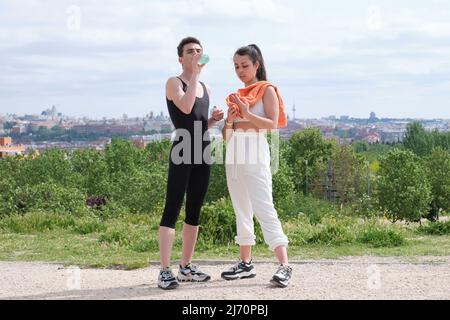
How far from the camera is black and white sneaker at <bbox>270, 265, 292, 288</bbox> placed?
20.7 feet

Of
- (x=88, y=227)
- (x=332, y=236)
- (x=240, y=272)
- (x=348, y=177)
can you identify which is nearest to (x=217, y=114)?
(x=240, y=272)

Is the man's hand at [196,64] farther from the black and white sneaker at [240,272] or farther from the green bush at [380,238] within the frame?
the green bush at [380,238]

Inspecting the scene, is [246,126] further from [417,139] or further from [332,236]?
[417,139]

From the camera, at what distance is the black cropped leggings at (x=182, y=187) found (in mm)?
6348

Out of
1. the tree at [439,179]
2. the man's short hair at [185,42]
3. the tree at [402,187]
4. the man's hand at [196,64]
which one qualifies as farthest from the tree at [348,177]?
the man's hand at [196,64]

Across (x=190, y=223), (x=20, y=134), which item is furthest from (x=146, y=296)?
(x=20, y=134)

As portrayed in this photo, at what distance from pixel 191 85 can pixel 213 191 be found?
12.6 m

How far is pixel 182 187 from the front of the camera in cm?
636

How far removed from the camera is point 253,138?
6441mm

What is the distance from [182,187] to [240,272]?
3.46ft

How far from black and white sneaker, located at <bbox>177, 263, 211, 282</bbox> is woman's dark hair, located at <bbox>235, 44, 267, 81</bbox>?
1.80 metres

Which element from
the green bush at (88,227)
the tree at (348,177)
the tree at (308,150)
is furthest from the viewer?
the tree at (308,150)

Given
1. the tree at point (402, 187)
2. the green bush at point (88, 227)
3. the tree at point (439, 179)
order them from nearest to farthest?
the green bush at point (88, 227) → the tree at point (402, 187) → the tree at point (439, 179)

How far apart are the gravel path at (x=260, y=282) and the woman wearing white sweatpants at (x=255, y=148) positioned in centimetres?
38
